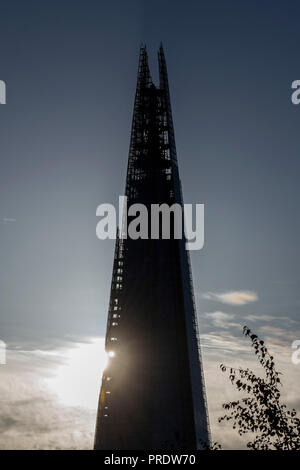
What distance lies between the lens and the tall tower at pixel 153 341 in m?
67.6

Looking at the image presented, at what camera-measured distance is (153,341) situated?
7400 cm

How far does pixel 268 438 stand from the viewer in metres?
21.8

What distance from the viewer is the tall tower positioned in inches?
2660

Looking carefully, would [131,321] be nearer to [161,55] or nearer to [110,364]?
[110,364]

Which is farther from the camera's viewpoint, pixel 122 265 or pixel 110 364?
pixel 122 265

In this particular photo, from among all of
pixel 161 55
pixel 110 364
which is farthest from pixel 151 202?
pixel 161 55
